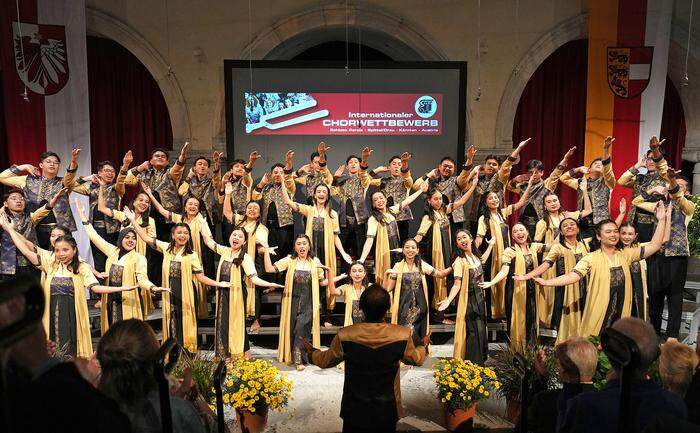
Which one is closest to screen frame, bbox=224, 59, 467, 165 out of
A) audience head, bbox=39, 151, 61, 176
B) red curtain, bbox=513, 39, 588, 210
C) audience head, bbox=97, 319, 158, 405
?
red curtain, bbox=513, 39, 588, 210

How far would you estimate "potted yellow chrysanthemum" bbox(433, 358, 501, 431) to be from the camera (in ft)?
16.5

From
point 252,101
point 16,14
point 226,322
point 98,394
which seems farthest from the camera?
point 252,101

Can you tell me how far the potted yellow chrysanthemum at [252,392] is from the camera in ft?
15.7

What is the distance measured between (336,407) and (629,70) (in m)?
6.15

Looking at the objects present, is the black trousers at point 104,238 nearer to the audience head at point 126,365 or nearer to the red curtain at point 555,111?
the audience head at point 126,365

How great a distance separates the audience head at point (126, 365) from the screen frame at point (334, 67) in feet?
23.2

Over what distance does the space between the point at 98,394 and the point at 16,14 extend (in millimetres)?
8028

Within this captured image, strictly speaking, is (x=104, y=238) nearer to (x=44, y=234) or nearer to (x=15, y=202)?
(x=44, y=234)

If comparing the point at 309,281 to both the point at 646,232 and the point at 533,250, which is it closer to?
the point at 533,250

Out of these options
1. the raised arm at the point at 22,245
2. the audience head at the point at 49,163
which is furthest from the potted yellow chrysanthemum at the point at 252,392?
the audience head at the point at 49,163

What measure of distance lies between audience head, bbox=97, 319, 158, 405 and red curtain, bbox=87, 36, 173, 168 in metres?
8.48

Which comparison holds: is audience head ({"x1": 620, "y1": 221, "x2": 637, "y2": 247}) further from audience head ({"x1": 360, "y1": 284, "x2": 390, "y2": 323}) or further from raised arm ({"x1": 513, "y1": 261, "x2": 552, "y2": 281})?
audience head ({"x1": 360, "y1": 284, "x2": 390, "y2": 323})

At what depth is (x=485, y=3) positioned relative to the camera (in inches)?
378

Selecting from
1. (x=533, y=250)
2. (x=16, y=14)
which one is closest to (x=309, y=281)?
(x=533, y=250)
